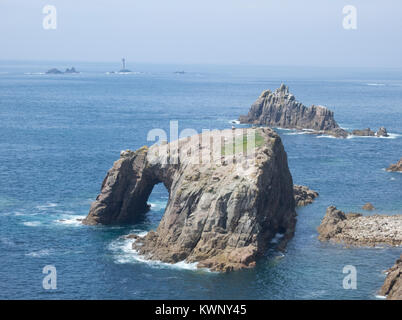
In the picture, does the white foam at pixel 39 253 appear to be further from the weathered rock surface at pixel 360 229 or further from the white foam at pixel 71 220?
the weathered rock surface at pixel 360 229

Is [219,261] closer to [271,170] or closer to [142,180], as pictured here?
[271,170]

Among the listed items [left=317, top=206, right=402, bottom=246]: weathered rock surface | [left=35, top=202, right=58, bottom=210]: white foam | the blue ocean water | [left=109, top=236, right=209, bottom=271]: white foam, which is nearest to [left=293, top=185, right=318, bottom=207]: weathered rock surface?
the blue ocean water

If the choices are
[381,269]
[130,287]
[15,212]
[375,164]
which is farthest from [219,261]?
[375,164]

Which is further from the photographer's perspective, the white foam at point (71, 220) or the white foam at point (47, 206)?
the white foam at point (47, 206)

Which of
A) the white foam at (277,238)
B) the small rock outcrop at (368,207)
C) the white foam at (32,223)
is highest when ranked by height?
the small rock outcrop at (368,207)

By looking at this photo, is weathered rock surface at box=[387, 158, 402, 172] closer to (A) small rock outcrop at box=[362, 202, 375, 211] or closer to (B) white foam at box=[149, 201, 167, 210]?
(A) small rock outcrop at box=[362, 202, 375, 211]

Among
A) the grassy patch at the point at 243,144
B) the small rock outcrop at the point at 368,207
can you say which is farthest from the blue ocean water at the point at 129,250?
the grassy patch at the point at 243,144
